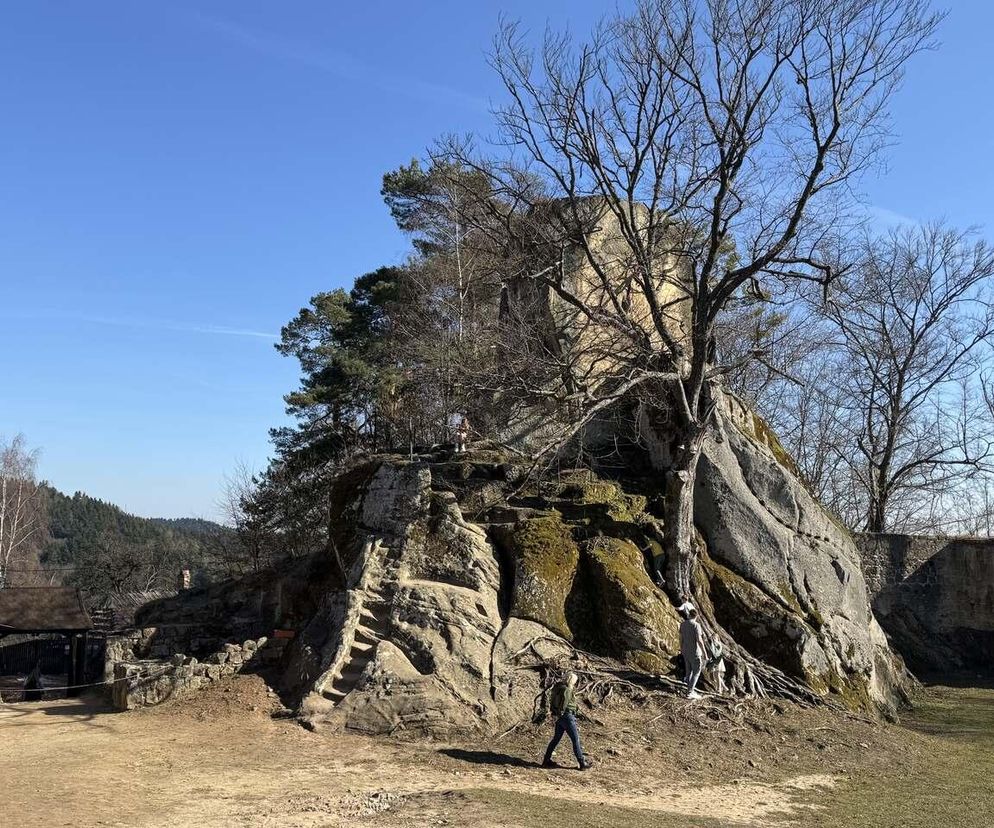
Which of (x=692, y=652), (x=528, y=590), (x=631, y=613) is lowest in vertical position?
(x=692, y=652)

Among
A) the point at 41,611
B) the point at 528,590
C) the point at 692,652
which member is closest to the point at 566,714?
the point at 692,652

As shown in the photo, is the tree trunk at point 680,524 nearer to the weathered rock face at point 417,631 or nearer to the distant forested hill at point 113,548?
the weathered rock face at point 417,631

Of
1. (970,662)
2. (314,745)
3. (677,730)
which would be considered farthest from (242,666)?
(970,662)

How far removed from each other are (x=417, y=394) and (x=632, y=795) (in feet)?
57.9

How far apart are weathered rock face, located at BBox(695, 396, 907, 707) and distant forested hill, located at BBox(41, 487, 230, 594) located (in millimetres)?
23737

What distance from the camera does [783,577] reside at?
16.8 metres

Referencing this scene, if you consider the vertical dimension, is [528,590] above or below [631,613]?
above

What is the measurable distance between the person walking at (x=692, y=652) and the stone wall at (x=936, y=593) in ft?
40.8

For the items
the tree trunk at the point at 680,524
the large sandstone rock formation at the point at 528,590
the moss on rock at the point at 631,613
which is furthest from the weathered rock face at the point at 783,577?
the moss on rock at the point at 631,613

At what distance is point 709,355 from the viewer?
59.1 feet

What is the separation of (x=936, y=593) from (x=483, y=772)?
742 inches

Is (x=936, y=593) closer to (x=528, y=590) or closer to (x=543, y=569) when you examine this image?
(x=543, y=569)

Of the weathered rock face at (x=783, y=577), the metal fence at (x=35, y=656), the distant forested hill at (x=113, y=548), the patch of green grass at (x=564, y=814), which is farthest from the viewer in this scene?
the distant forested hill at (x=113, y=548)

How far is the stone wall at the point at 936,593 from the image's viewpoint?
23750 mm
